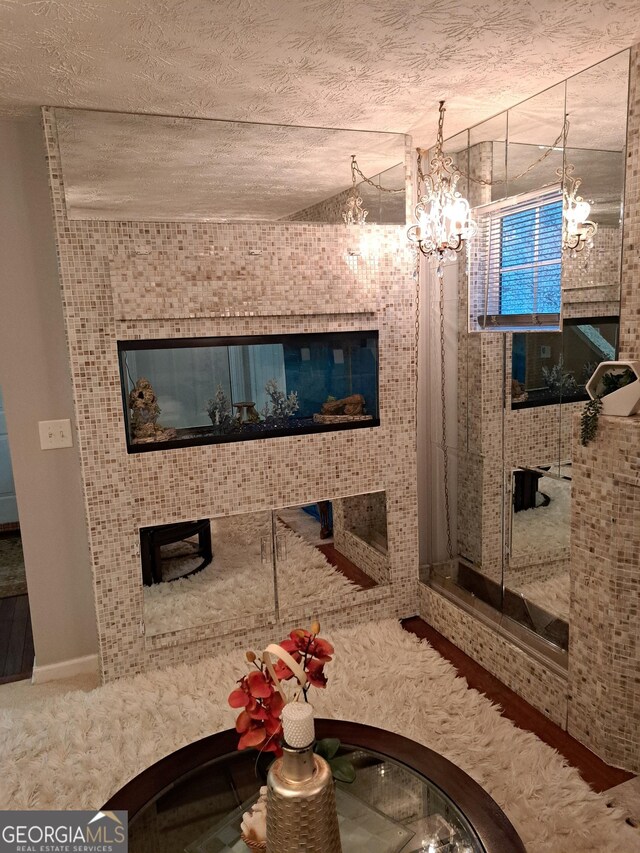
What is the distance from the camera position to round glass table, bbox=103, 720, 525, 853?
4.78 feet

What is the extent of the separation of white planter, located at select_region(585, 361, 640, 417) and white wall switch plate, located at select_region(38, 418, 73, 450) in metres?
2.23

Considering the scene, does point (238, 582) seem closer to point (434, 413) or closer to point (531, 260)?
point (434, 413)

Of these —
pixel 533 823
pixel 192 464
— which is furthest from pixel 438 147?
pixel 533 823

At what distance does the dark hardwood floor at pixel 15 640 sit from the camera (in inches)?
120

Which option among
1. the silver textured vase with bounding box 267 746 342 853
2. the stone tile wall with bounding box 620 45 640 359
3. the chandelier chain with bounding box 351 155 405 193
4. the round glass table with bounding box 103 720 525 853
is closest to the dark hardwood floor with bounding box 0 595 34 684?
the round glass table with bounding box 103 720 525 853

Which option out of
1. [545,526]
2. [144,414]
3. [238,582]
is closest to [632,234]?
[545,526]

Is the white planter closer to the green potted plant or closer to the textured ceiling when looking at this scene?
the green potted plant

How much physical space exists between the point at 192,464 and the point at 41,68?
5.34 feet

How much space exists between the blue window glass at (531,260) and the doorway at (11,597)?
9.31 ft

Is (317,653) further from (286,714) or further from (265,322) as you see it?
(265,322)

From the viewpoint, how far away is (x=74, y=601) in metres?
3.00

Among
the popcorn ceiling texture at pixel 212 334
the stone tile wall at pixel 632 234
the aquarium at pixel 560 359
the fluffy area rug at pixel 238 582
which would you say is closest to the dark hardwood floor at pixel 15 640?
the popcorn ceiling texture at pixel 212 334

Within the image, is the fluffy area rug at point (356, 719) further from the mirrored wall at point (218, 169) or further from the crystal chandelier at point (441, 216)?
the mirrored wall at point (218, 169)

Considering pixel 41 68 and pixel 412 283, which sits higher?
pixel 41 68
